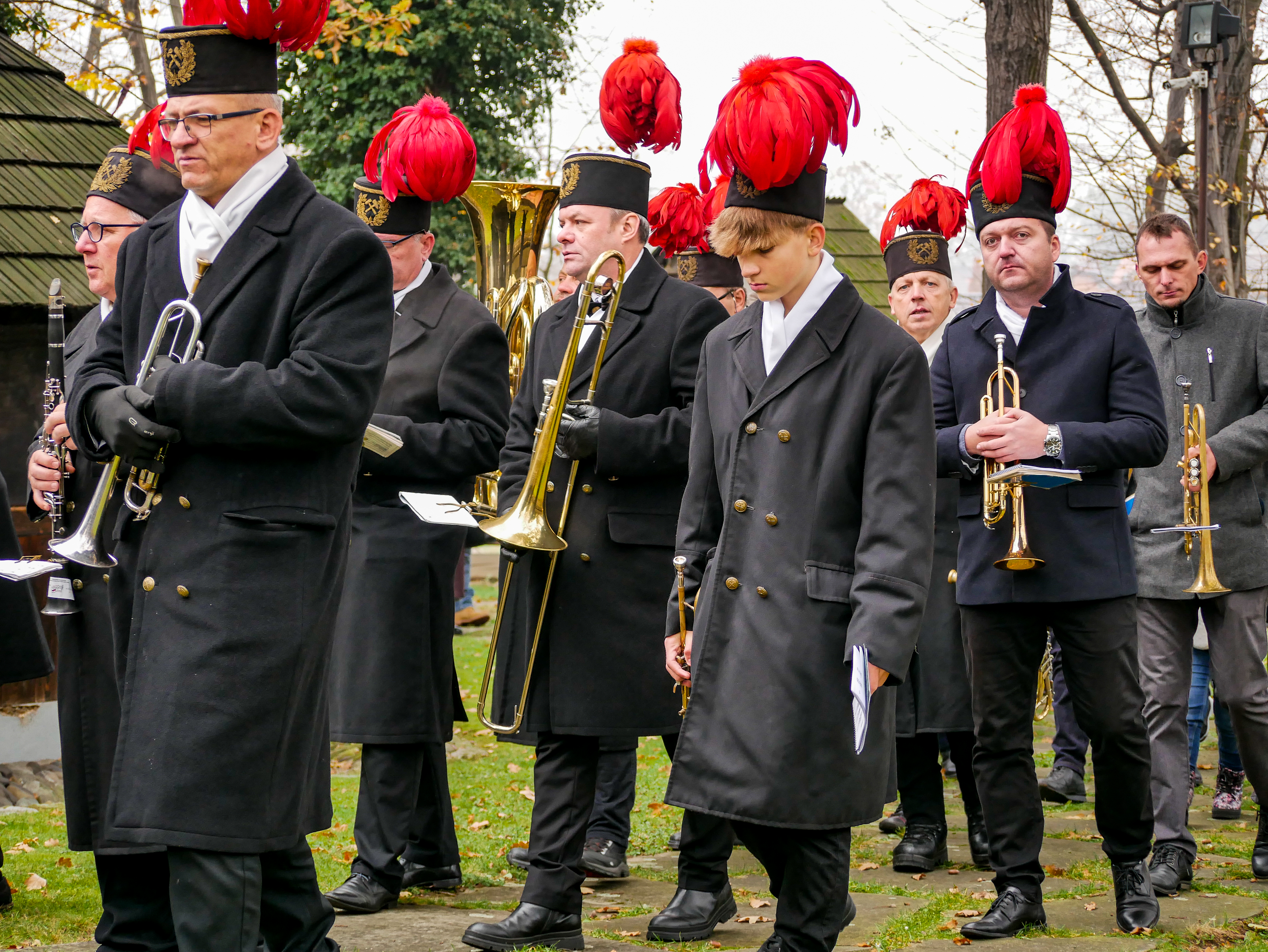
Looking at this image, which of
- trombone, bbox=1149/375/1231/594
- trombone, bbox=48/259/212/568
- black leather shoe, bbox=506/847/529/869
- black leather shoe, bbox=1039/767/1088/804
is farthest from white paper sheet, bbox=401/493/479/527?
black leather shoe, bbox=1039/767/1088/804

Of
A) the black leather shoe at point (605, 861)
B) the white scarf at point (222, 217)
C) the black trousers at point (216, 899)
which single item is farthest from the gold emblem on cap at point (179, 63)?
the black leather shoe at point (605, 861)

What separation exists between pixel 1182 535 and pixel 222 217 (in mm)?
3927

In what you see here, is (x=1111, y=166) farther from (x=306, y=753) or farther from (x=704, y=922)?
(x=306, y=753)

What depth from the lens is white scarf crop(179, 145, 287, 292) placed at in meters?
3.81

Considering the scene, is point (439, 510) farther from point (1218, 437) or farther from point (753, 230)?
point (1218, 437)

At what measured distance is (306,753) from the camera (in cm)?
371

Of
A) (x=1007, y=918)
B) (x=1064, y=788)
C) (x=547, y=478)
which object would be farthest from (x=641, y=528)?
(x=1064, y=788)

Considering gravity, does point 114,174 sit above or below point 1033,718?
above

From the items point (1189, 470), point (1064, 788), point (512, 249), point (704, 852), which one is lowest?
point (1064, 788)

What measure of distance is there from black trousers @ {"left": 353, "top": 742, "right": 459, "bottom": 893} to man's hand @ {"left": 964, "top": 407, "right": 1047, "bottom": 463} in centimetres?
227

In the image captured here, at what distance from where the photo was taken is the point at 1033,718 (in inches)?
199

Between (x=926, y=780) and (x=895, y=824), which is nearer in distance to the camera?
(x=926, y=780)

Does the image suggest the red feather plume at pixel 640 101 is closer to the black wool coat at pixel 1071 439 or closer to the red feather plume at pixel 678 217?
the black wool coat at pixel 1071 439

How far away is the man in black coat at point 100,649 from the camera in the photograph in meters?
4.12
